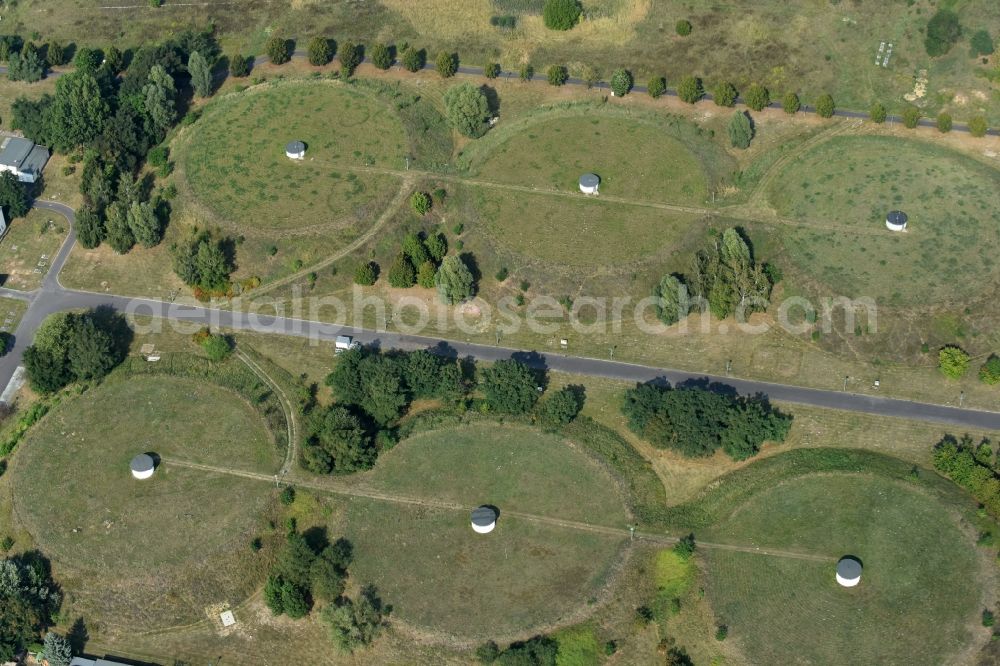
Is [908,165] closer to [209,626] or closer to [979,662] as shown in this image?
[979,662]

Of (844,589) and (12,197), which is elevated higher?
(12,197)

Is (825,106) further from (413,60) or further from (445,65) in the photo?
(413,60)

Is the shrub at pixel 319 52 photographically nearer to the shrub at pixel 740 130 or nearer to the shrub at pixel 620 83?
the shrub at pixel 620 83

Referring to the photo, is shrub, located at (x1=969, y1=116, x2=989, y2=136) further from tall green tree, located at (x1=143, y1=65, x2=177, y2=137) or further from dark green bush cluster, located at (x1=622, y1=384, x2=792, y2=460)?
tall green tree, located at (x1=143, y1=65, x2=177, y2=137)

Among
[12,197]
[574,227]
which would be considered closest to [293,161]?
[12,197]

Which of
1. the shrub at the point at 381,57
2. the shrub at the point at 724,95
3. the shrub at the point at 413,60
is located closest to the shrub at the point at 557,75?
the shrub at the point at 413,60

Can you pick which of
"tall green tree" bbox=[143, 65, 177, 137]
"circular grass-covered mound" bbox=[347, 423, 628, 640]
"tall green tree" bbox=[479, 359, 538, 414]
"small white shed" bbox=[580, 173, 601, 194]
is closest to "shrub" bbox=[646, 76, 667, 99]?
"small white shed" bbox=[580, 173, 601, 194]
